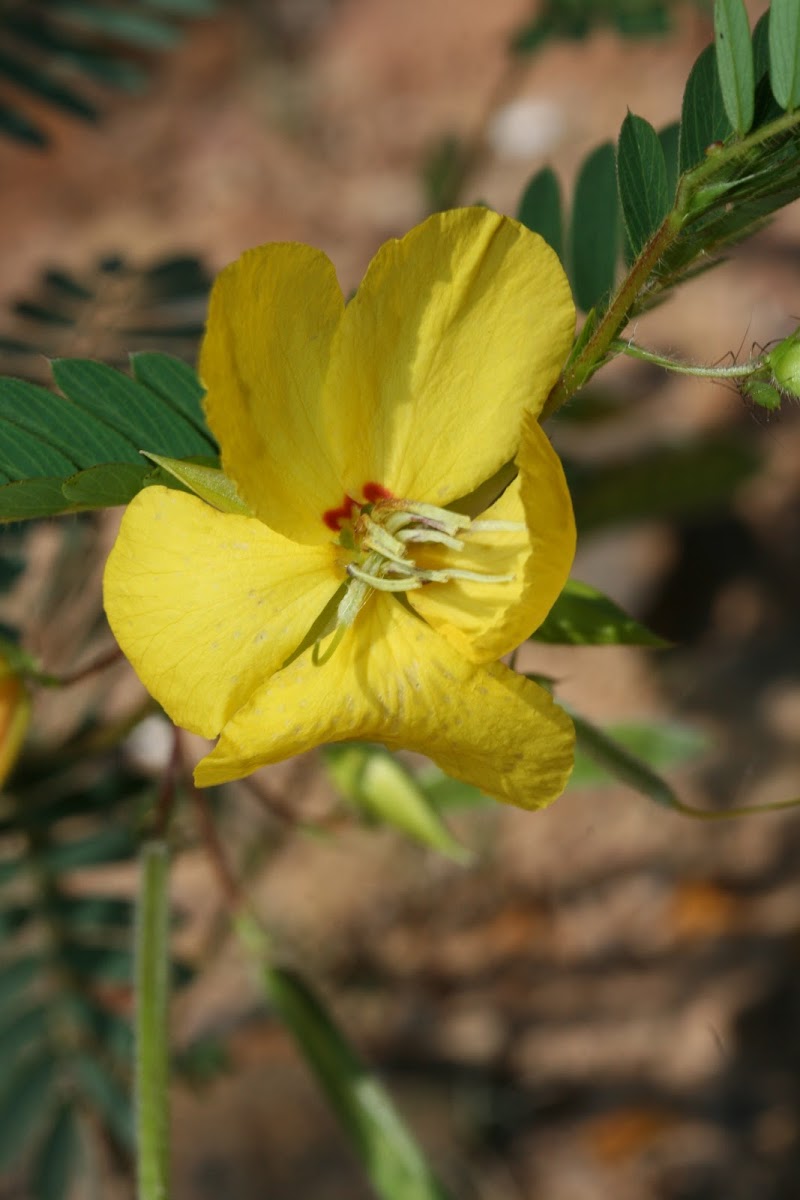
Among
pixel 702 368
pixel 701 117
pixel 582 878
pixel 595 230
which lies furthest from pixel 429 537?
pixel 582 878

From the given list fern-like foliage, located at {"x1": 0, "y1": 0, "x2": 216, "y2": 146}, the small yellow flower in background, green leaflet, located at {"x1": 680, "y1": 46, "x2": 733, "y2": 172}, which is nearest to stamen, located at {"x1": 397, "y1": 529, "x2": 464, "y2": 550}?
green leaflet, located at {"x1": 680, "y1": 46, "x2": 733, "y2": 172}

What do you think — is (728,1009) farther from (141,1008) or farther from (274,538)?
(274,538)

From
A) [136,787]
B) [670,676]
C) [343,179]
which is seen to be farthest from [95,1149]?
[343,179]

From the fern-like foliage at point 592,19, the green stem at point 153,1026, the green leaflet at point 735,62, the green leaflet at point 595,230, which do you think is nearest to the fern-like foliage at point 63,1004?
the green stem at point 153,1026

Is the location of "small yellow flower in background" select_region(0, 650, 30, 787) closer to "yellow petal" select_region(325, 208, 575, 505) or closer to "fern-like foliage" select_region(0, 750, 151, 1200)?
"yellow petal" select_region(325, 208, 575, 505)

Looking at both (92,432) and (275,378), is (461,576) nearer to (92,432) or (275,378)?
(275,378)

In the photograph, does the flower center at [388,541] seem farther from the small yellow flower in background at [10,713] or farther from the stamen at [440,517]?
the small yellow flower in background at [10,713]
